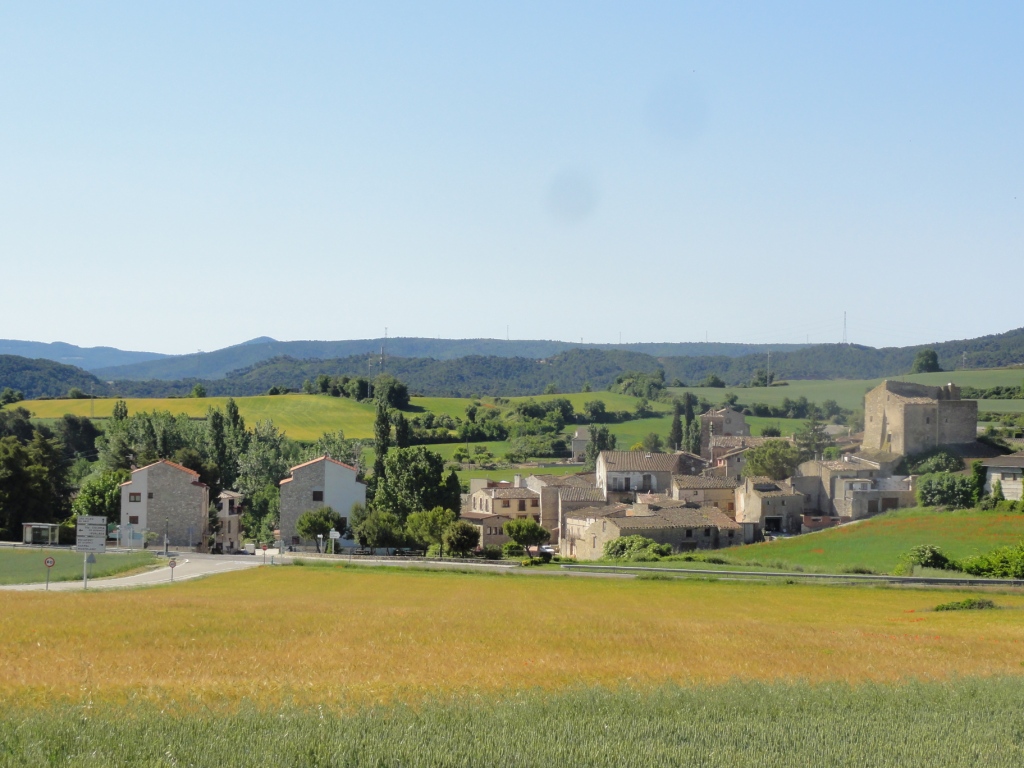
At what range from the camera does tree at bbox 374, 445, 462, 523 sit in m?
80.1

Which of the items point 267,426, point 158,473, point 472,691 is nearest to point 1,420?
point 267,426

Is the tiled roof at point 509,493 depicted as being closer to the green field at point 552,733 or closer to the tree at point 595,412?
the tree at point 595,412

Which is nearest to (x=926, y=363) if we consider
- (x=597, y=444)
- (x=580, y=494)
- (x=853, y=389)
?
(x=853, y=389)

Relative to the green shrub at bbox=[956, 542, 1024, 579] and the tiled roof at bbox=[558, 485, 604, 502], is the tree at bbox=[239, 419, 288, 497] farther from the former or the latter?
the green shrub at bbox=[956, 542, 1024, 579]

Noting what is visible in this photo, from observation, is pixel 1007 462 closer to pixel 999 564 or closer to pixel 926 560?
pixel 926 560

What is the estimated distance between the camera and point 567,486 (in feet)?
320

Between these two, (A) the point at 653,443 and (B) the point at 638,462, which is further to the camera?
(A) the point at 653,443

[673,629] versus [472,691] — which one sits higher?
[472,691]

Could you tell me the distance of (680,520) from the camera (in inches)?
3036

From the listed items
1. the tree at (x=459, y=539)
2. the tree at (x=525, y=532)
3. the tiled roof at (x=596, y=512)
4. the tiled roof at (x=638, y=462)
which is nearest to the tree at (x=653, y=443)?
the tiled roof at (x=638, y=462)

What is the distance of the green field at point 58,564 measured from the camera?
49.5 m

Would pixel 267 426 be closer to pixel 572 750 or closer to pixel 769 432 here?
pixel 769 432

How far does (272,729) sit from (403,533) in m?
64.5

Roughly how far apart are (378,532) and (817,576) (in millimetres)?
33569
